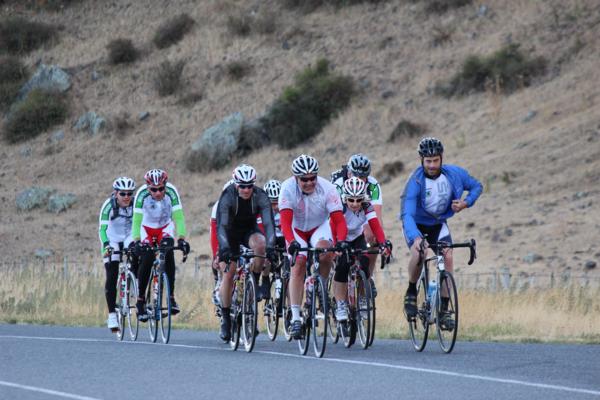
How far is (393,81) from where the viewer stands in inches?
2196

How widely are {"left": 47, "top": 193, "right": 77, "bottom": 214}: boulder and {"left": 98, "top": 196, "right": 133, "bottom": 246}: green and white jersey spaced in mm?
35968

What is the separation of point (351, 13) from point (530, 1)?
1020 cm

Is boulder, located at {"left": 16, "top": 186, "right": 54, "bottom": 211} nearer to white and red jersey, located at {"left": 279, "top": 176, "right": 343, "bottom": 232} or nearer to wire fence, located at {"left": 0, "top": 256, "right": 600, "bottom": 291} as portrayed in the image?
wire fence, located at {"left": 0, "top": 256, "right": 600, "bottom": 291}

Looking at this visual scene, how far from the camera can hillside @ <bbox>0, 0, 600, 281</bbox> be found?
40344mm

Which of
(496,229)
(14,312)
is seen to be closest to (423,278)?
(14,312)

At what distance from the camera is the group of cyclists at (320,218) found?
46.8ft

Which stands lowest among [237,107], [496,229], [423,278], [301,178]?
[423,278]

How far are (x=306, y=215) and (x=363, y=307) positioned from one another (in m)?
1.16

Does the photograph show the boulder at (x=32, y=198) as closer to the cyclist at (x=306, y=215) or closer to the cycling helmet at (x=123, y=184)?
the cycling helmet at (x=123, y=184)

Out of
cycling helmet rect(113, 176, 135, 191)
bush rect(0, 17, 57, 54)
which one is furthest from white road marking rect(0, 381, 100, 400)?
bush rect(0, 17, 57, 54)

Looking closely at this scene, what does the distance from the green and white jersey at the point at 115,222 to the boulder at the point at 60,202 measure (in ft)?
118

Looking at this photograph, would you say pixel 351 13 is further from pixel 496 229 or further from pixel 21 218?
pixel 496 229

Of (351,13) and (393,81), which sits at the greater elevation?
(351,13)

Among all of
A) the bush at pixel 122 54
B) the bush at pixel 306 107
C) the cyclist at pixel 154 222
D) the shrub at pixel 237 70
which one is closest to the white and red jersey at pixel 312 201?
the cyclist at pixel 154 222
